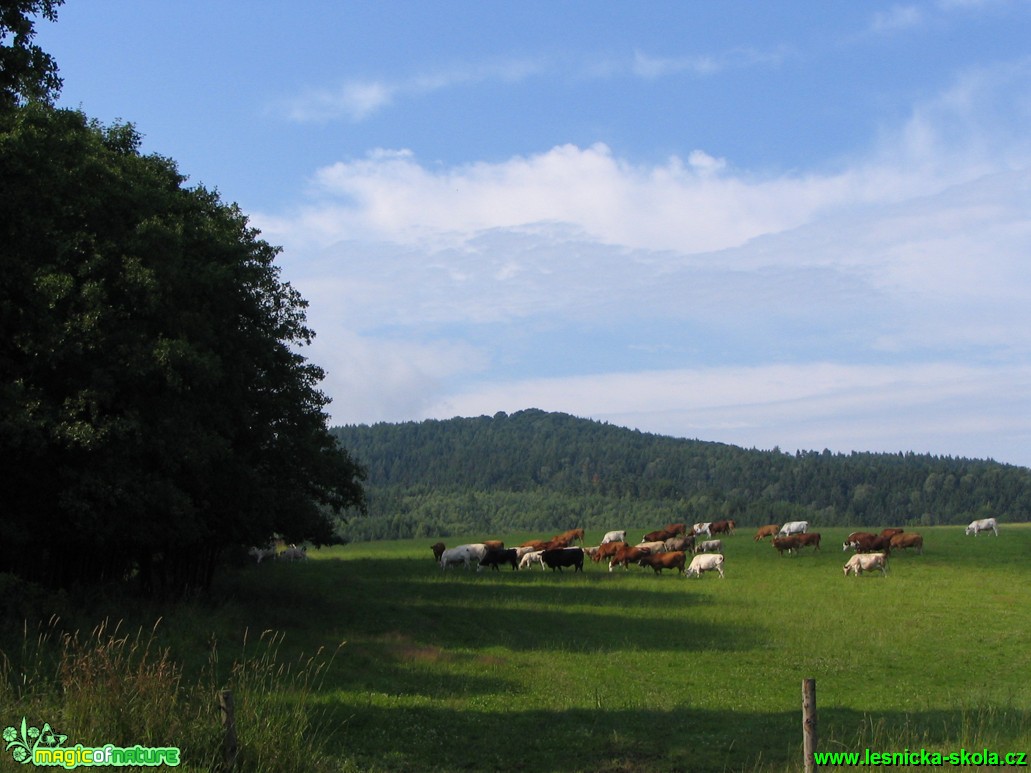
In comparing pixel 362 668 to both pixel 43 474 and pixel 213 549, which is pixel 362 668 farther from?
pixel 213 549

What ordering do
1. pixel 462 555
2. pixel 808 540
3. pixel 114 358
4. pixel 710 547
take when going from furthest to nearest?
pixel 710 547 < pixel 808 540 < pixel 462 555 < pixel 114 358

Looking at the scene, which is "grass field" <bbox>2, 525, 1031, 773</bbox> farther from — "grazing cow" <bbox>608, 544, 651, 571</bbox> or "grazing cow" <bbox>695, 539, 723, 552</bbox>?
"grazing cow" <bbox>695, 539, 723, 552</bbox>

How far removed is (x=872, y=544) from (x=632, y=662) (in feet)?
111

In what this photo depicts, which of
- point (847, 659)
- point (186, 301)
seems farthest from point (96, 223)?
point (847, 659)

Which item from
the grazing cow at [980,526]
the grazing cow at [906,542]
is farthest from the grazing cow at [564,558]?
the grazing cow at [980,526]

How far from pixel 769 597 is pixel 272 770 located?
99.6 ft

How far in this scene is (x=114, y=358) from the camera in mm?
21422

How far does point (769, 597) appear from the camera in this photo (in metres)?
36.4

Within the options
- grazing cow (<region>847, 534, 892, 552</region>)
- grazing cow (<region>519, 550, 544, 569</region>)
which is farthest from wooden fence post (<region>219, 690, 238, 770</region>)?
grazing cow (<region>847, 534, 892, 552</region>)

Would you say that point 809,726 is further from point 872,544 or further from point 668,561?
point 872,544

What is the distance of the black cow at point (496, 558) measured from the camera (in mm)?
50562

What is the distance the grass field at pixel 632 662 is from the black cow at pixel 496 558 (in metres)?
6.37

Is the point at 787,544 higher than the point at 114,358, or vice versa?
the point at 114,358

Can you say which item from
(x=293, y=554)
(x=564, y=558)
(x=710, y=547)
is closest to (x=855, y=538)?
(x=710, y=547)
